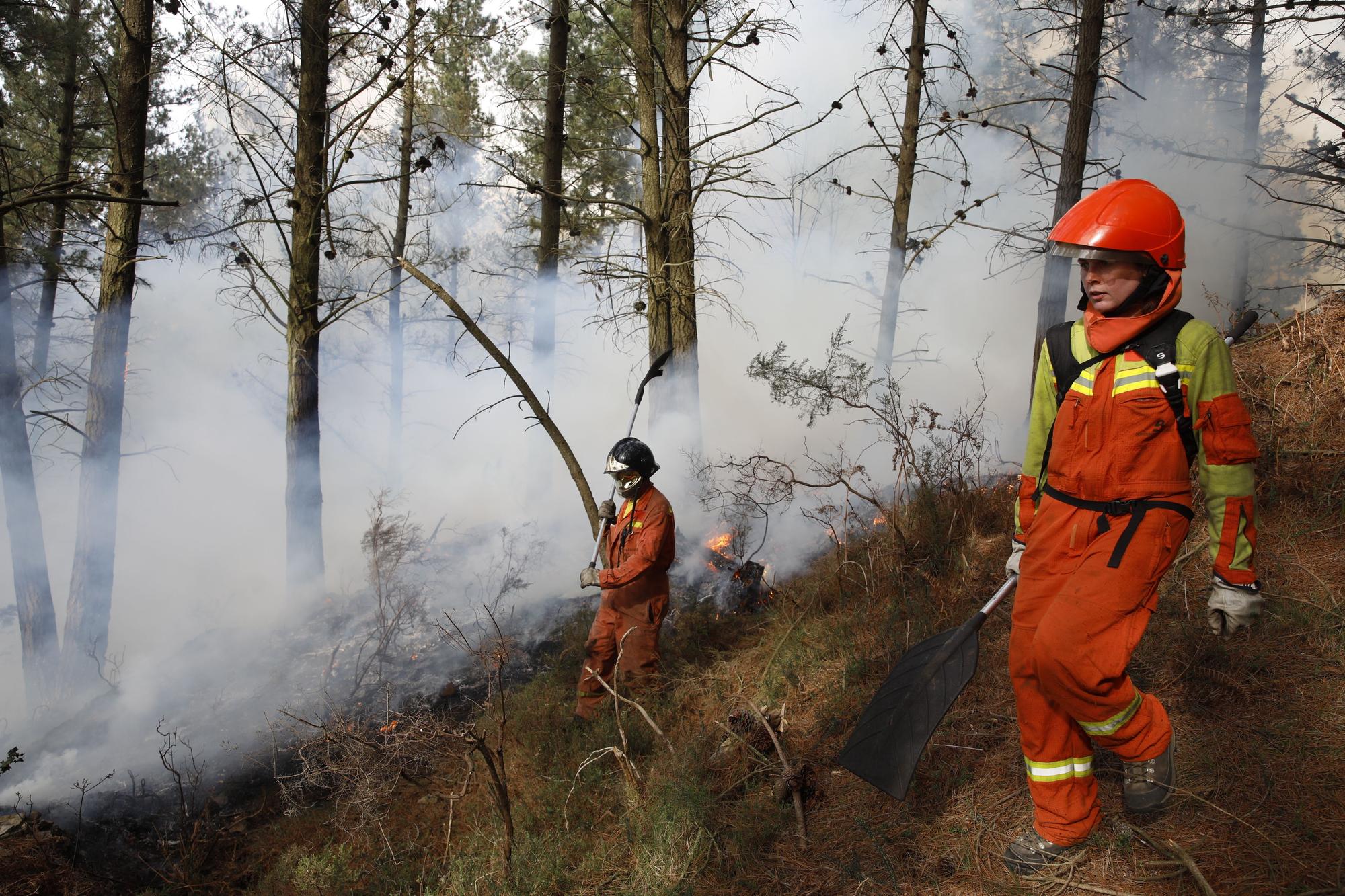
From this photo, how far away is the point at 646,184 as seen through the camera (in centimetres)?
883

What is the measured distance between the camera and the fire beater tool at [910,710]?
2898mm

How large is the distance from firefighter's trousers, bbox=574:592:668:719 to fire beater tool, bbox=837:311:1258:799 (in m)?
2.60

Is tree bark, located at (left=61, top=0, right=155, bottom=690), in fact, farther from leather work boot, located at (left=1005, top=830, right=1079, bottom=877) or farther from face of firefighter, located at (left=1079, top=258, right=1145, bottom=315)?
leather work boot, located at (left=1005, top=830, right=1079, bottom=877)

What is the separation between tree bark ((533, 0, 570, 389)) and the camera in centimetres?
1051

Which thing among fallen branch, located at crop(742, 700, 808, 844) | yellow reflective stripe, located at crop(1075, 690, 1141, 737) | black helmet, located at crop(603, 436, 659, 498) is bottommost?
fallen branch, located at crop(742, 700, 808, 844)

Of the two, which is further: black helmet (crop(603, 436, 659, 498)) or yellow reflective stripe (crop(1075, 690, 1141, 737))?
black helmet (crop(603, 436, 659, 498))

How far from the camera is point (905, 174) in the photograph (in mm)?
10789

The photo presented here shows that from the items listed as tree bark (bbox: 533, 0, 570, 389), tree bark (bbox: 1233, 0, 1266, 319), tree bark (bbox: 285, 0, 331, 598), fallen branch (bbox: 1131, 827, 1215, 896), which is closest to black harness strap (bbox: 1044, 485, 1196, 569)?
fallen branch (bbox: 1131, 827, 1215, 896)

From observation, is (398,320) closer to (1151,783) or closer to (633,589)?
(633,589)

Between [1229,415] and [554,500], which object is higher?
[1229,415]

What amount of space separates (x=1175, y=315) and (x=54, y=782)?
7.63 meters

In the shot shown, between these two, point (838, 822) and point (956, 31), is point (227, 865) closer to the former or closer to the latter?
point (838, 822)

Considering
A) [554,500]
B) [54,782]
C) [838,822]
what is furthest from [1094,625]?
[554,500]

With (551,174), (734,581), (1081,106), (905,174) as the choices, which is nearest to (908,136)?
(905,174)
